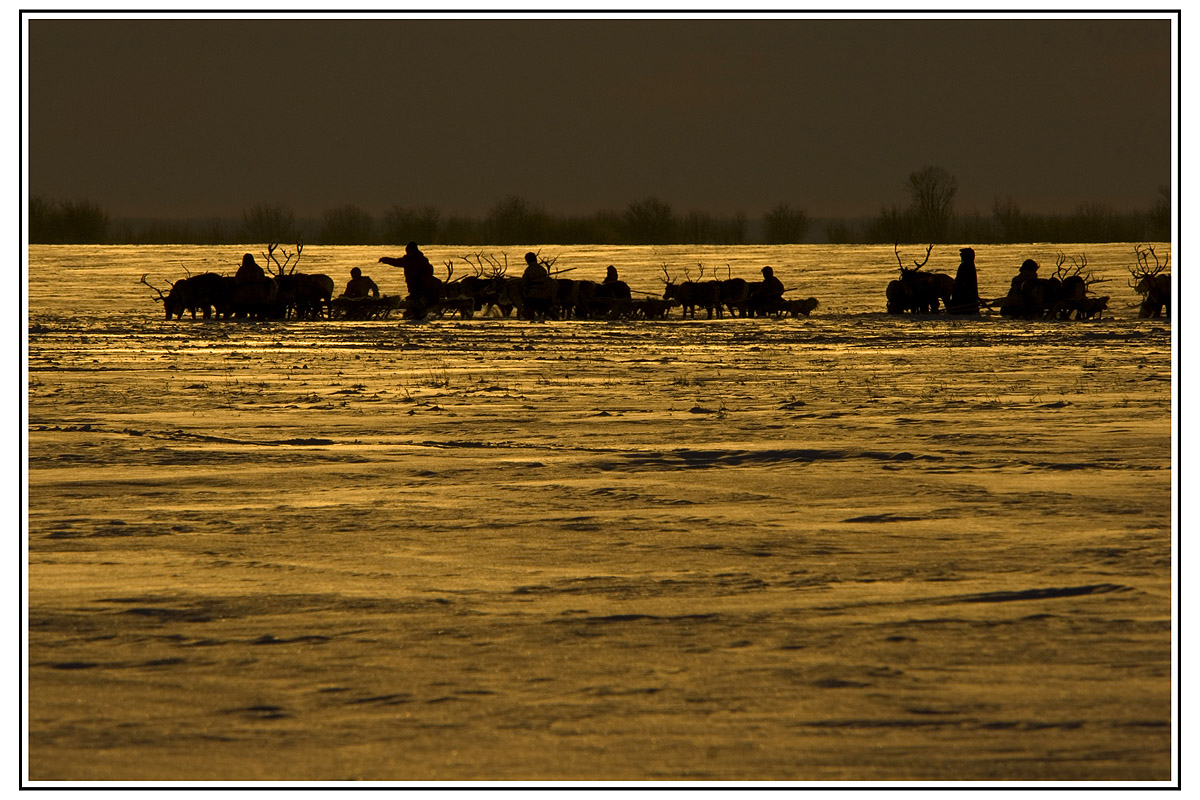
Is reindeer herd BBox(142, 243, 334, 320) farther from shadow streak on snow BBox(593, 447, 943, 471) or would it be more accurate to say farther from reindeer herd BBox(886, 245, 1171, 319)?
shadow streak on snow BBox(593, 447, 943, 471)

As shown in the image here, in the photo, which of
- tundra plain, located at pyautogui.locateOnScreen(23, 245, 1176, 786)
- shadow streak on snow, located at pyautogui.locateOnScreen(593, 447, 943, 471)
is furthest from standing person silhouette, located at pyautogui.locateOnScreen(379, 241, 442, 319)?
shadow streak on snow, located at pyautogui.locateOnScreen(593, 447, 943, 471)

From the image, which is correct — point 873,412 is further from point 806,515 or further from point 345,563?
point 345,563

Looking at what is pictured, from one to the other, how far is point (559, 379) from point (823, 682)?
1266cm

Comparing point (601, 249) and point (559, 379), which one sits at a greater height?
point (601, 249)

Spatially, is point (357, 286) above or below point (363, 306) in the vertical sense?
above

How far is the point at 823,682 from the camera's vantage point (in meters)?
5.18

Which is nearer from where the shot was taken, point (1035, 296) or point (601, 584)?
point (601, 584)

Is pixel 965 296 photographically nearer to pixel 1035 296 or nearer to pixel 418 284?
pixel 1035 296

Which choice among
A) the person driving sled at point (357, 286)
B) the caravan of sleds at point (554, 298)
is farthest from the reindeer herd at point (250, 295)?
the person driving sled at point (357, 286)

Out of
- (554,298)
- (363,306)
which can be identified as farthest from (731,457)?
(363,306)

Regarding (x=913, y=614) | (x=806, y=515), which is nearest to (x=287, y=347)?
(x=806, y=515)

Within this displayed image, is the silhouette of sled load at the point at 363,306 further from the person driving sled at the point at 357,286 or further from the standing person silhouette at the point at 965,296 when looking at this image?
the standing person silhouette at the point at 965,296
